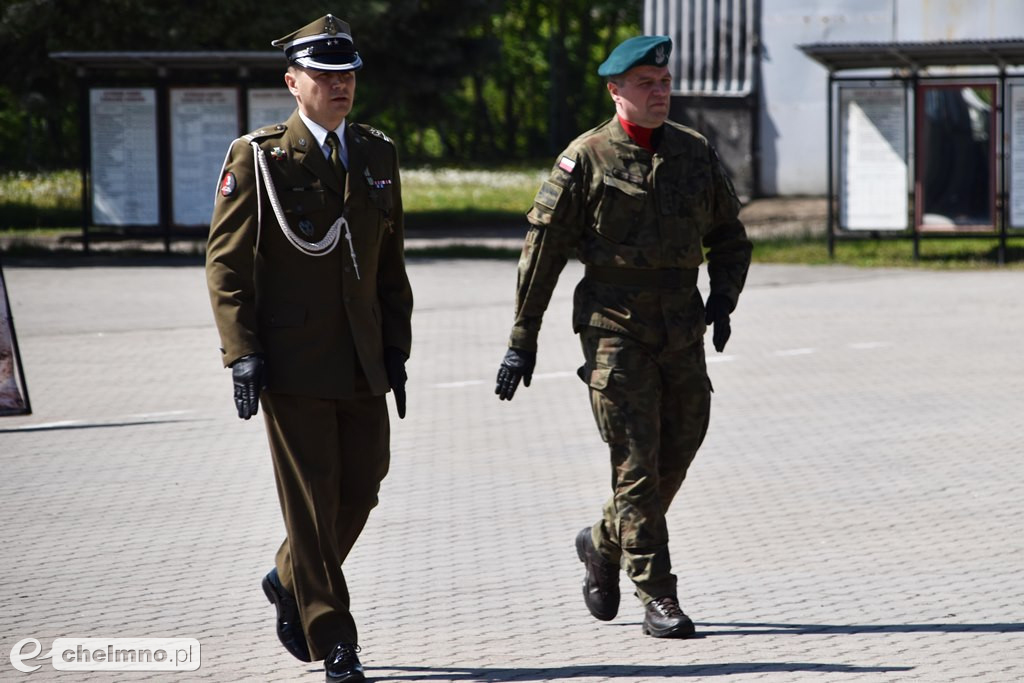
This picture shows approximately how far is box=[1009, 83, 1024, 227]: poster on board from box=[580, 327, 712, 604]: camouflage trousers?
14885mm

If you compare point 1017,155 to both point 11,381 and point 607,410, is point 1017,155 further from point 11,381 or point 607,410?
point 607,410

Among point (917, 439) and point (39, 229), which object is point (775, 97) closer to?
point (39, 229)

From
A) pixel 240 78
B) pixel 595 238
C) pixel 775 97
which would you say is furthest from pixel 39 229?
pixel 595 238

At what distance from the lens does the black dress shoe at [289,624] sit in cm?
477

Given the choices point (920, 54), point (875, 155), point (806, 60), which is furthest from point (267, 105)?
point (806, 60)

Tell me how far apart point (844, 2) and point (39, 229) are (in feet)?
46.1

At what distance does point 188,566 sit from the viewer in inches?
244

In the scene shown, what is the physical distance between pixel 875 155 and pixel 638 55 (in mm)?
15037

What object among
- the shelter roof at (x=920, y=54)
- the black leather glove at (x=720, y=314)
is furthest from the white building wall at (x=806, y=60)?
the black leather glove at (x=720, y=314)

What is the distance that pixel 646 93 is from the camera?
205 inches

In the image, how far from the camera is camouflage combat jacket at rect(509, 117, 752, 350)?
17.0ft

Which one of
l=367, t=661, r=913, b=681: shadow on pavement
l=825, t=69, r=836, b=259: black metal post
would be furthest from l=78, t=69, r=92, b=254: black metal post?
l=367, t=661, r=913, b=681: shadow on pavement

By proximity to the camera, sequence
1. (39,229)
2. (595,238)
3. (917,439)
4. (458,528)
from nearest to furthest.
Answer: (595,238)
(458,528)
(917,439)
(39,229)

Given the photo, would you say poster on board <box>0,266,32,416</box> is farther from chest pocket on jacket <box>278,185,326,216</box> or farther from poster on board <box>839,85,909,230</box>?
poster on board <box>839,85,909,230</box>
